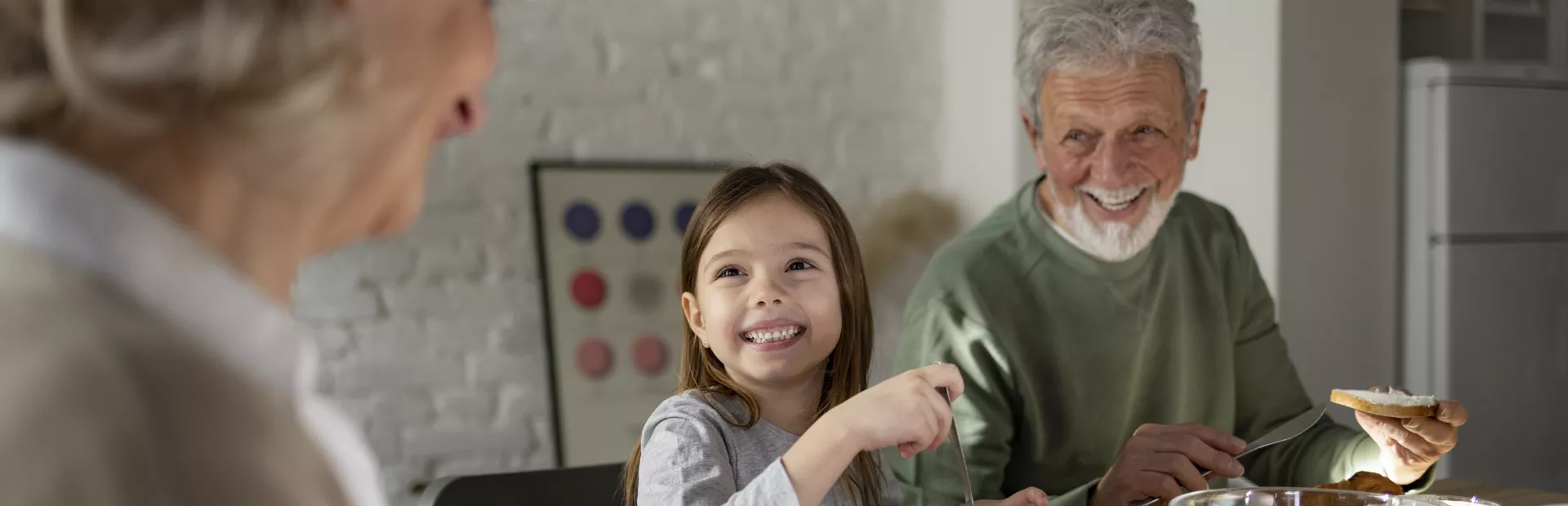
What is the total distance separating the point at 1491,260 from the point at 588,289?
2.00 m

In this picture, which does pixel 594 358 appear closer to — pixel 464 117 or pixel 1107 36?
pixel 1107 36

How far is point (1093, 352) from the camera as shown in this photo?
1.63 metres

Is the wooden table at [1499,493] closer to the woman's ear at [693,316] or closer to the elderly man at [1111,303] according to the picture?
the elderly man at [1111,303]

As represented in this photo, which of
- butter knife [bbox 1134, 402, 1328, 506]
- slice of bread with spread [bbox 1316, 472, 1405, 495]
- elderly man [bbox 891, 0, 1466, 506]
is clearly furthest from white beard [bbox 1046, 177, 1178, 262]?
slice of bread with spread [bbox 1316, 472, 1405, 495]

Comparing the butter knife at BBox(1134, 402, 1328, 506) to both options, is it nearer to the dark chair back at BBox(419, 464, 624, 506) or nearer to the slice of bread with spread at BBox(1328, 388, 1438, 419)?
the slice of bread with spread at BBox(1328, 388, 1438, 419)

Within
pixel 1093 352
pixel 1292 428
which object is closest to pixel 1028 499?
pixel 1093 352

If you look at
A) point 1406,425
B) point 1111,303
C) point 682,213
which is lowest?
point 1406,425

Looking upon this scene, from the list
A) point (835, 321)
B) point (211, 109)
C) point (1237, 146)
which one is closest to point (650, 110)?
point (1237, 146)

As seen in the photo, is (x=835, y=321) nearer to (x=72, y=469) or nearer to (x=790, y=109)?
(x=72, y=469)

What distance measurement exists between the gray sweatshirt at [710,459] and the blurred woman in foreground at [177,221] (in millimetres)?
582

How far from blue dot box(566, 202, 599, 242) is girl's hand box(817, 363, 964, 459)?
6.38ft

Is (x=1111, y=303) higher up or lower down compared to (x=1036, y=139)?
lower down

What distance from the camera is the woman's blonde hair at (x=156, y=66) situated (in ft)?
1.08

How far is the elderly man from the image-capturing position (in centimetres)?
155
